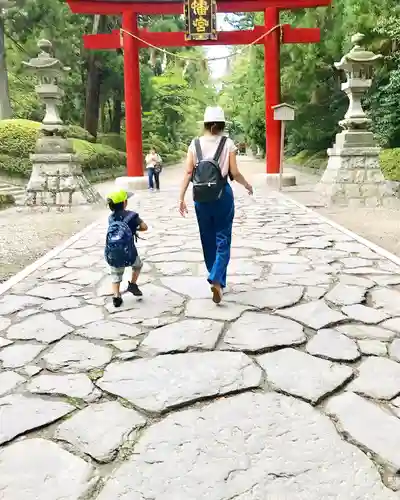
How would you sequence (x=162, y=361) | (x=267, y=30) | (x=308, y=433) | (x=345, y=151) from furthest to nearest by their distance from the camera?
(x=267, y=30) < (x=345, y=151) < (x=162, y=361) < (x=308, y=433)

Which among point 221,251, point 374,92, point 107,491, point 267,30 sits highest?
point 267,30

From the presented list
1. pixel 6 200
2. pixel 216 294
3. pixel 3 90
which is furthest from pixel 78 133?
pixel 216 294

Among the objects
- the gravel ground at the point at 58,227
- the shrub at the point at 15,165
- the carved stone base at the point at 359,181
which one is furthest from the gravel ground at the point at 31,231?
the carved stone base at the point at 359,181

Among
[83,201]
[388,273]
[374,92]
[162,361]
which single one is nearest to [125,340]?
[162,361]

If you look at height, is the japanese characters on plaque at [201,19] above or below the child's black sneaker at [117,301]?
above

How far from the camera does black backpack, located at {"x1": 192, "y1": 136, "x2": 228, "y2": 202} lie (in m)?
3.94

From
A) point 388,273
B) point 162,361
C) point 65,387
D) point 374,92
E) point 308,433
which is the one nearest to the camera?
point 308,433

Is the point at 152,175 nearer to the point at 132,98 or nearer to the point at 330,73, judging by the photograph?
the point at 132,98

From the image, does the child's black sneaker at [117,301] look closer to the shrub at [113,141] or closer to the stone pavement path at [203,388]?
the stone pavement path at [203,388]

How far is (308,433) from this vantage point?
2.28 metres

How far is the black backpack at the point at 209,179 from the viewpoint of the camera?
12.9ft

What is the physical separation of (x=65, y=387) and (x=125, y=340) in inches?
28.1

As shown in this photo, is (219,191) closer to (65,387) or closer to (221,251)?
(221,251)

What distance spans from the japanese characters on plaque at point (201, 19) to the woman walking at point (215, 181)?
11566mm
